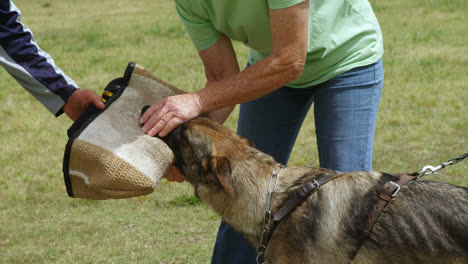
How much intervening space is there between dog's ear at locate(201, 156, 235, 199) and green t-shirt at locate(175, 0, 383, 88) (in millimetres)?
879

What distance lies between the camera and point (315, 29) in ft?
11.6

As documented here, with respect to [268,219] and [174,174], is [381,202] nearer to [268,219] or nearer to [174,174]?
[268,219]

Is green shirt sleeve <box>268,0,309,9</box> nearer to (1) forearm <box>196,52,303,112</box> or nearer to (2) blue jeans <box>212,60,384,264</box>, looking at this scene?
(1) forearm <box>196,52,303,112</box>

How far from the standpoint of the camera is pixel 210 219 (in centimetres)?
595

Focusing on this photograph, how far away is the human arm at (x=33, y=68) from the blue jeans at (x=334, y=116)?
1.30m

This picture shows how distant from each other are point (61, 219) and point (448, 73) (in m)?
8.24

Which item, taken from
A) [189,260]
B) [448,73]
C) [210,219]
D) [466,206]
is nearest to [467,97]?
[448,73]

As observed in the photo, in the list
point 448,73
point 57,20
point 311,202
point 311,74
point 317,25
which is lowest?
point 57,20

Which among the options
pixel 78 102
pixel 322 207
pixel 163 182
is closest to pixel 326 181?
pixel 322 207

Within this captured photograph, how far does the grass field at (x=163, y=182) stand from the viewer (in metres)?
5.55

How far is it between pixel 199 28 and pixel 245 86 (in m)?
0.69

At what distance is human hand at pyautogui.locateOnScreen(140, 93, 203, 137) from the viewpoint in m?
3.31

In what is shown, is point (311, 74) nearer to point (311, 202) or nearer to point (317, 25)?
point (317, 25)

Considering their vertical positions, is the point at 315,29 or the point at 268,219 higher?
the point at 315,29
